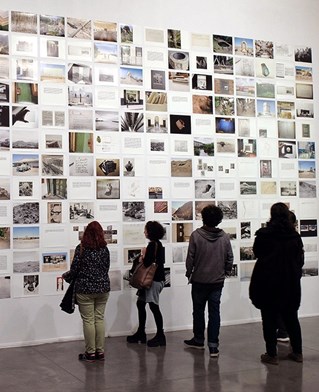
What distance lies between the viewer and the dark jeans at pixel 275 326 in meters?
6.41

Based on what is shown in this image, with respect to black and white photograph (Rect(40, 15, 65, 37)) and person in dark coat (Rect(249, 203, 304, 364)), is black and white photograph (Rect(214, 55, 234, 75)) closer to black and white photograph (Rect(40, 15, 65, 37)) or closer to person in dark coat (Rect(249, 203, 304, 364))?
black and white photograph (Rect(40, 15, 65, 37))

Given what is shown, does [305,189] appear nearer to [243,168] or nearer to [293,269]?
[243,168]

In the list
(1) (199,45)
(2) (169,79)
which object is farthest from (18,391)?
(1) (199,45)

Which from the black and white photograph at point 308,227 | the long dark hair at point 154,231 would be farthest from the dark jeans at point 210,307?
the black and white photograph at point 308,227

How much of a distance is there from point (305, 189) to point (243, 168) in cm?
117

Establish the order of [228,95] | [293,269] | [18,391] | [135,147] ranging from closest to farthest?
[18,391] < [293,269] < [135,147] < [228,95]

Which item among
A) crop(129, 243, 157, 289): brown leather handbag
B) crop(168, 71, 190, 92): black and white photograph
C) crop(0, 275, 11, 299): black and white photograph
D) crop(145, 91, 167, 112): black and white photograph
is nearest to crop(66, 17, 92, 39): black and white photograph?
crop(145, 91, 167, 112): black and white photograph

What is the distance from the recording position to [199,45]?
29.3ft

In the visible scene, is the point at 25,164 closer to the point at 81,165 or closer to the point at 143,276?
the point at 81,165

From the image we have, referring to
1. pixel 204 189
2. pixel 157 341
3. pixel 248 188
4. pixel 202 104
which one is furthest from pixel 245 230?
pixel 157 341

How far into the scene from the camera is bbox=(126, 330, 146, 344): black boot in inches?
302

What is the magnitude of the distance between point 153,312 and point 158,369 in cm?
118

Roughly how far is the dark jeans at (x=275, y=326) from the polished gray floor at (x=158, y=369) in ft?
0.62

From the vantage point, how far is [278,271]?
6348 mm
